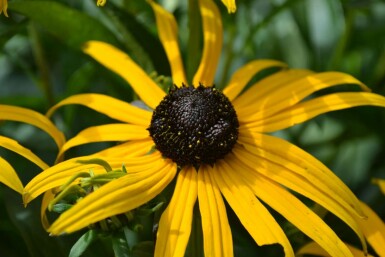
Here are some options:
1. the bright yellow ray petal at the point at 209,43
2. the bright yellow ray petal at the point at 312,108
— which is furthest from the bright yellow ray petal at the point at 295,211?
the bright yellow ray petal at the point at 209,43

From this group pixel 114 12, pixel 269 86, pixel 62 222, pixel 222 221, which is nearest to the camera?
pixel 62 222

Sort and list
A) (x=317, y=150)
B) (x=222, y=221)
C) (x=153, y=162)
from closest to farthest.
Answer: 1. (x=222, y=221)
2. (x=153, y=162)
3. (x=317, y=150)

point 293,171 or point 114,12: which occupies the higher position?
point 114,12

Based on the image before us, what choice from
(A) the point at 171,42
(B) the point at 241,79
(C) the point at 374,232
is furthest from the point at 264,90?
(C) the point at 374,232

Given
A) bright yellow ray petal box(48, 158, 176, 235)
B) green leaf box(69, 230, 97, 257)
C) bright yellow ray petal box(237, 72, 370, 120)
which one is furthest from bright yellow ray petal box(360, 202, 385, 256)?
green leaf box(69, 230, 97, 257)

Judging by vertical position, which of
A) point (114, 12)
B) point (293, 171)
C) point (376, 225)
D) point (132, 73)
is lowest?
point (376, 225)

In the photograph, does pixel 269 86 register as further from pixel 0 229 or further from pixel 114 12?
pixel 0 229

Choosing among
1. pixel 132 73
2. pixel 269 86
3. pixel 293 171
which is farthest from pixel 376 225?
pixel 132 73

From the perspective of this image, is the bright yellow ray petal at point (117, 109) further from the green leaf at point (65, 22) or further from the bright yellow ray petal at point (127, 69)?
the green leaf at point (65, 22)
